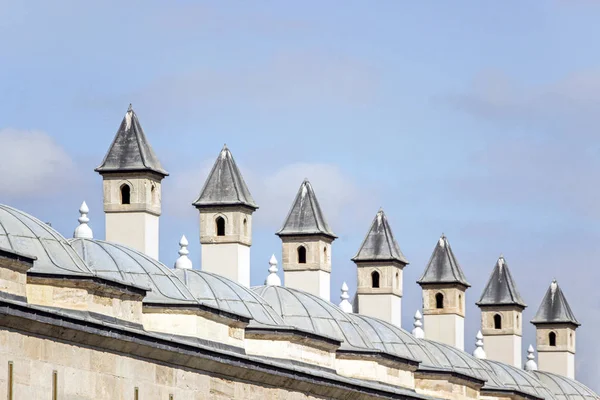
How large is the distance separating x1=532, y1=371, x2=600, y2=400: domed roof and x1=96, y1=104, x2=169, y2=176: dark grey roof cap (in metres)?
35.6

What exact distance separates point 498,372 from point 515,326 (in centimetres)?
1358

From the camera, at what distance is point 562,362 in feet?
360

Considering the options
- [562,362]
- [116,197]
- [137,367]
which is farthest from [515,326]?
[137,367]

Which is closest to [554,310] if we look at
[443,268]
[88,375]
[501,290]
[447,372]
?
[501,290]

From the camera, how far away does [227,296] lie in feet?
189

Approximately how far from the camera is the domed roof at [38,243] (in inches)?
1738

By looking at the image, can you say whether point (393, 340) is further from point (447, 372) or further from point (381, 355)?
point (381, 355)

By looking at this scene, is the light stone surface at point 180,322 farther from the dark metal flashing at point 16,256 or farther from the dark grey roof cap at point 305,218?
the dark grey roof cap at point 305,218

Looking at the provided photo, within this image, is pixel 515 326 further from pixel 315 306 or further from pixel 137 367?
pixel 137 367

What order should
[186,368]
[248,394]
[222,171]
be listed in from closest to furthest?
[186,368] < [248,394] < [222,171]

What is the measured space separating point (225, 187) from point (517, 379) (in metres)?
22.8

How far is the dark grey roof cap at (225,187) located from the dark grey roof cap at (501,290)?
31.4m

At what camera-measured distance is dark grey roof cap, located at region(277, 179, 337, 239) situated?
80.1 m

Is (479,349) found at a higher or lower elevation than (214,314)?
lower
